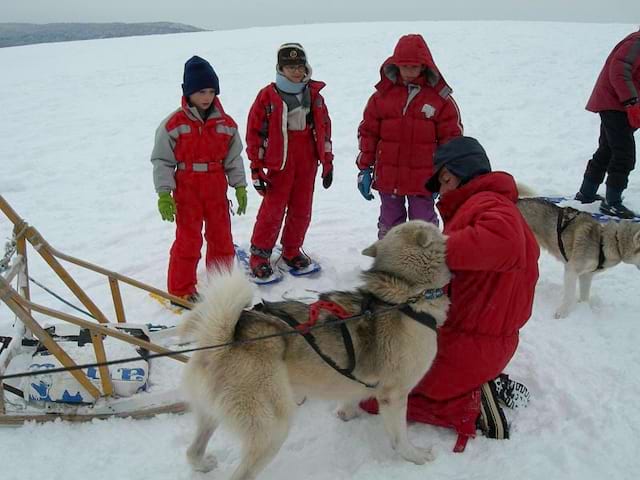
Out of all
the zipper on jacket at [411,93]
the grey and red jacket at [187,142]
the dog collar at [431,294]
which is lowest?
the dog collar at [431,294]

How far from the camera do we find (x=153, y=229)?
5.79 metres

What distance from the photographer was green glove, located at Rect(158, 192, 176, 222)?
358cm

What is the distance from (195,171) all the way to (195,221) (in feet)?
1.42

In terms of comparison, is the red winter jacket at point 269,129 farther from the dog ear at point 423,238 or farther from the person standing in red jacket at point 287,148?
the dog ear at point 423,238

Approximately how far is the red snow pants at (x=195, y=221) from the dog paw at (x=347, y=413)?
60.7 inches

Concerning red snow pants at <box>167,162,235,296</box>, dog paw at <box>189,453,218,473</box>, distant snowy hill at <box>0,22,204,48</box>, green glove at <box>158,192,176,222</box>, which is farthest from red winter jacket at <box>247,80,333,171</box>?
distant snowy hill at <box>0,22,204,48</box>

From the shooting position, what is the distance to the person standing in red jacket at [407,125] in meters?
3.81

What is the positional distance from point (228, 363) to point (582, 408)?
84.9 inches

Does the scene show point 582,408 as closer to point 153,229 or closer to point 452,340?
point 452,340

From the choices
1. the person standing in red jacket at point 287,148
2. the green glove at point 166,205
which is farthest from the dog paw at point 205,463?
the person standing in red jacket at point 287,148

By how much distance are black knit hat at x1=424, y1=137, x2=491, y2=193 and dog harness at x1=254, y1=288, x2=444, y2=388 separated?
0.67 m

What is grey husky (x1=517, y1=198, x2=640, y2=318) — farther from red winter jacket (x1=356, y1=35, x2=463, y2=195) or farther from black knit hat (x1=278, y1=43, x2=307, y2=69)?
black knit hat (x1=278, y1=43, x2=307, y2=69)

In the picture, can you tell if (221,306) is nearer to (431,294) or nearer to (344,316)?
(344,316)

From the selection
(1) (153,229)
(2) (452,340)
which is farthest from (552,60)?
(2) (452,340)
